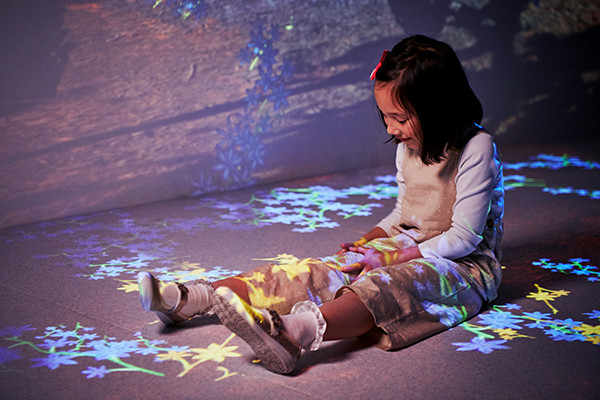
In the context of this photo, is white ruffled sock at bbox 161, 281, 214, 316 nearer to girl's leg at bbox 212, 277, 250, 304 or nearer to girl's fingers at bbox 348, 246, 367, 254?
girl's leg at bbox 212, 277, 250, 304

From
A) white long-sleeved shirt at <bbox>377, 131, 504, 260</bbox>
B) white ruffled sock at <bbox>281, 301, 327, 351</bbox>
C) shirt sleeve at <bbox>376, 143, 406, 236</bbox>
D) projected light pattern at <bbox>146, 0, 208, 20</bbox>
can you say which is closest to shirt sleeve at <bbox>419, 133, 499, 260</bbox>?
white long-sleeved shirt at <bbox>377, 131, 504, 260</bbox>

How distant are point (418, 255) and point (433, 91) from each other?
470 millimetres

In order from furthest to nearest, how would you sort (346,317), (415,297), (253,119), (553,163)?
(553,163) < (253,119) < (415,297) < (346,317)

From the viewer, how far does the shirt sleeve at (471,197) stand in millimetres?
1885

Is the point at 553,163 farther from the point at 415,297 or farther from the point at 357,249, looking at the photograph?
the point at 415,297

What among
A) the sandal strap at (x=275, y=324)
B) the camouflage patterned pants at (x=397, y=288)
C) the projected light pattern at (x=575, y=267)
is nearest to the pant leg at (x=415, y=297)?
the camouflage patterned pants at (x=397, y=288)

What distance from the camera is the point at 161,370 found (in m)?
1.70

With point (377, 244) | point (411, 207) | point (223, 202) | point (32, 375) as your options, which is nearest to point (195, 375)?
point (32, 375)

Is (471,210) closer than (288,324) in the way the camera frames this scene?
No

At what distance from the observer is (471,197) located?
6.19ft

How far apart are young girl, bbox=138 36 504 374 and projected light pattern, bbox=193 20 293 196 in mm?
1895

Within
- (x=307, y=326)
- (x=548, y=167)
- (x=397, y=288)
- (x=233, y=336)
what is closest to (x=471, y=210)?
(x=397, y=288)

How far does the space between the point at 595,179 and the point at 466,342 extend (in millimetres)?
A: 2516

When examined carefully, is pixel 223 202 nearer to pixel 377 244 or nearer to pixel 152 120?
pixel 152 120
